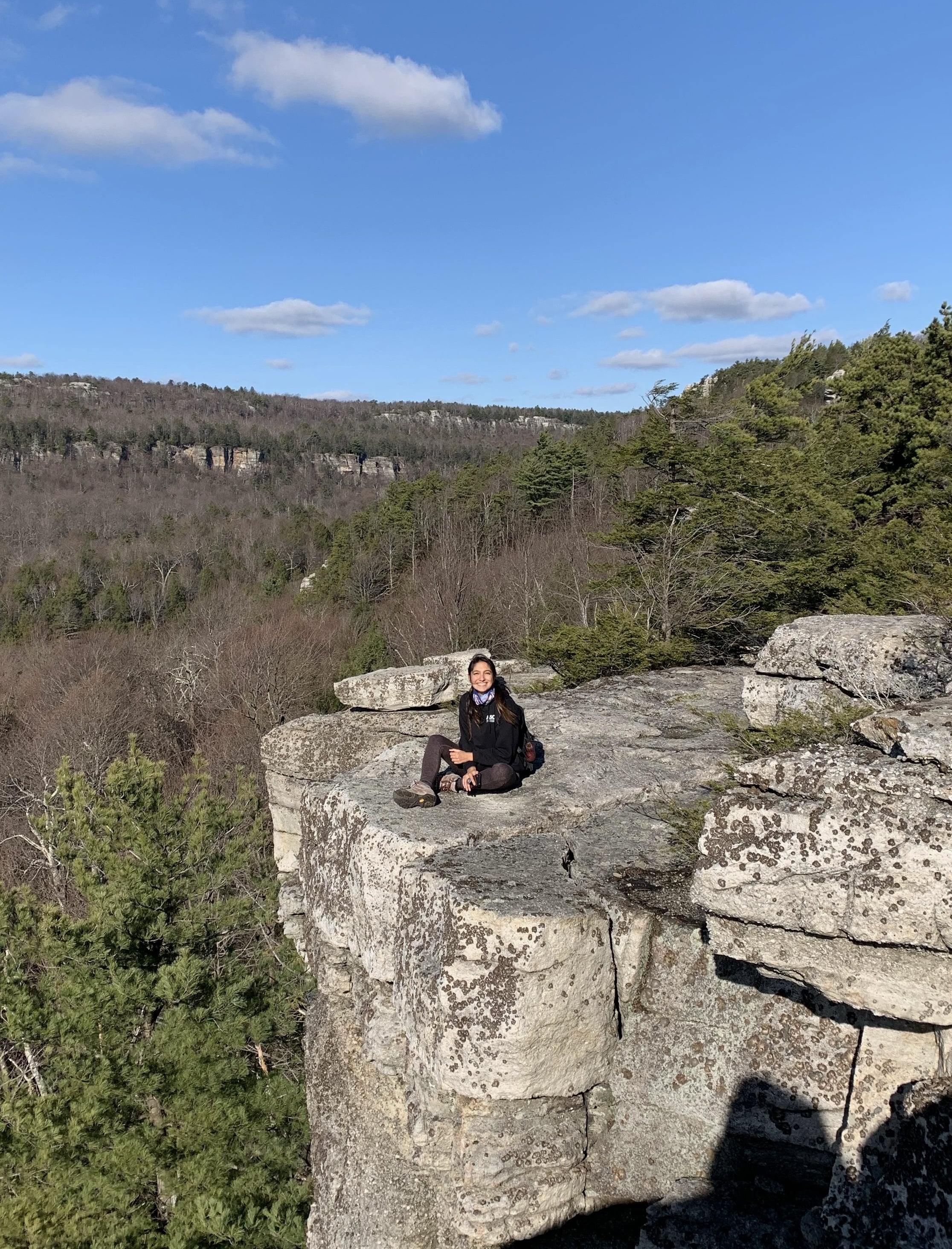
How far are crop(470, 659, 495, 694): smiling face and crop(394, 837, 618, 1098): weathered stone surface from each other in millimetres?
1681

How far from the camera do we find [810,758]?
348cm

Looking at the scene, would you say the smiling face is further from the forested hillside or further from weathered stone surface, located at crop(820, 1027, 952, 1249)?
the forested hillside

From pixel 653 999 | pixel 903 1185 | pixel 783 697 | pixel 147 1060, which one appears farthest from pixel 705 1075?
pixel 147 1060

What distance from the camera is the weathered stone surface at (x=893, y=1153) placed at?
3086 mm

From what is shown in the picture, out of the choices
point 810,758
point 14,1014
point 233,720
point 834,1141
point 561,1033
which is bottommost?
point 233,720

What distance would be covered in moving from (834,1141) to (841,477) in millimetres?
15776

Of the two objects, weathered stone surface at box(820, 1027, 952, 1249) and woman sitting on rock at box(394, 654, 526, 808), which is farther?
woman sitting on rock at box(394, 654, 526, 808)

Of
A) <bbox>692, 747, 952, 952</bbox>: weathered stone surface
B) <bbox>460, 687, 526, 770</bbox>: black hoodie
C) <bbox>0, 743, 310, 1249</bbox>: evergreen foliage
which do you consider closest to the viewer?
<bbox>692, 747, 952, 952</bbox>: weathered stone surface

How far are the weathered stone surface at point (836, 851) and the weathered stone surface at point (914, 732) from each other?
0.08 metres

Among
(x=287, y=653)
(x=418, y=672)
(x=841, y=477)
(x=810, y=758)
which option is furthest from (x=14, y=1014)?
(x=287, y=653)

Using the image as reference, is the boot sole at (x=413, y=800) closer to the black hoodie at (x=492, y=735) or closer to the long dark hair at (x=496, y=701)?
the black hoodie at (x=492, y=735)

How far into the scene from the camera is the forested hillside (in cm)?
898

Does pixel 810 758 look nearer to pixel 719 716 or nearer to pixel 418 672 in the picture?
pixel 719 716

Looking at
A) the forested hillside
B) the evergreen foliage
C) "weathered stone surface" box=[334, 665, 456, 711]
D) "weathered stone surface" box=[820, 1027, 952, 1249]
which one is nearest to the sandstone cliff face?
"weathered stone surface" box=[820, 1027, 952, 1249]
